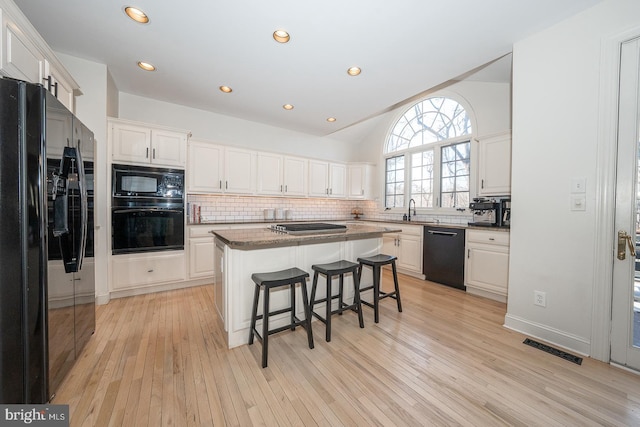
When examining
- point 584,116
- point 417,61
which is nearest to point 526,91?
point 584,116

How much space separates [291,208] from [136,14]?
11.9 feet

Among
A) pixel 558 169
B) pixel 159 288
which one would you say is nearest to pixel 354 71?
pixel 558 169

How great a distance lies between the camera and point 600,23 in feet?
6.15

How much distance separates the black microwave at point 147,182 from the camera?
2959mm

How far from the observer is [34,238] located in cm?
126

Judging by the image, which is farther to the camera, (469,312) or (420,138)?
(420,138)

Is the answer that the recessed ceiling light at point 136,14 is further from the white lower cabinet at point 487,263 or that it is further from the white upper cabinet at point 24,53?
the white lower cabinet at point 487,263

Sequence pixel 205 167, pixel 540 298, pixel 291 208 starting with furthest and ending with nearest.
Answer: pixel 291 208, pixel 205 167, pixel 540 298

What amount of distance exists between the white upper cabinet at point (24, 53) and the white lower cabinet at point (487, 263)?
460 cm

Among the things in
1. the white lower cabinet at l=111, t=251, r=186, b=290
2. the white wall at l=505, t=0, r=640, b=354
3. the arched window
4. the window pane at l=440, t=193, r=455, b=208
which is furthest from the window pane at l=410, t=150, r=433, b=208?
the white lower cabinet at l=111, t=251, r=186, b=290

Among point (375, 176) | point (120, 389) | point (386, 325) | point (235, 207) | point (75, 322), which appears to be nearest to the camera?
point (120, 389)

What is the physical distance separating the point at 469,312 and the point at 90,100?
5.02 metres

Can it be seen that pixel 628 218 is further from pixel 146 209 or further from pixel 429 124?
pixel 146 209

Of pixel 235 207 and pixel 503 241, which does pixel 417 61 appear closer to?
pixel 503 241
